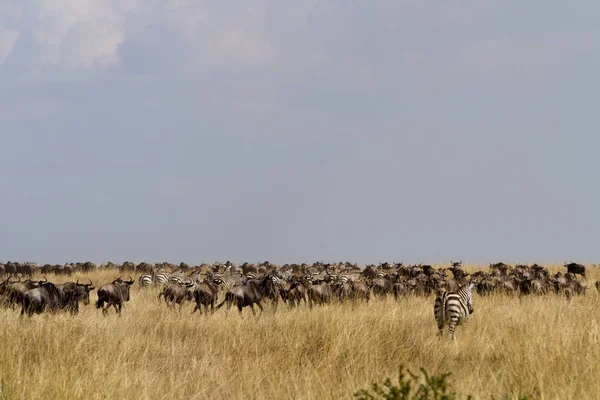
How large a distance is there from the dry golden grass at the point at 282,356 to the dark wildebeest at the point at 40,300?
6.52 feet

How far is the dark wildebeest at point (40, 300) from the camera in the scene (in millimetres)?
15461

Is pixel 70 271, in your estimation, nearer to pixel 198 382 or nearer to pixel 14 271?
pixel 14 271

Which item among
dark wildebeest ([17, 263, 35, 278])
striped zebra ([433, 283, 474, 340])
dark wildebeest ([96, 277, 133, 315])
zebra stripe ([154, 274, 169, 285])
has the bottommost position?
striped zebra ([433, 283, 474, 340])

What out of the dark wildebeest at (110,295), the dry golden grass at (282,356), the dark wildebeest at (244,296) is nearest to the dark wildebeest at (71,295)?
the dark wildebeest at (110,295)

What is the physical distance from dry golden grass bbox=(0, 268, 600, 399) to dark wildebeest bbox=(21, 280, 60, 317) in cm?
199

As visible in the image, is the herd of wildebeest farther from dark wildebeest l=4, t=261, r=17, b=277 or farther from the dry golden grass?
dark wildebeest l=4, t=261, r=17, b=277

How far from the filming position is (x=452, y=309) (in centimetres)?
1345

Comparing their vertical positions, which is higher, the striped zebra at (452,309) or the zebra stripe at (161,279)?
the zebra stripe at (161,279)

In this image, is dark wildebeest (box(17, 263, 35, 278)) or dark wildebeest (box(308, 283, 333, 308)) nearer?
dark wildebeest (box(308, 283, 333, 308))

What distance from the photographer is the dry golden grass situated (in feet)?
26.4

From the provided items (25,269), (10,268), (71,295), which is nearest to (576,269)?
(71,295)

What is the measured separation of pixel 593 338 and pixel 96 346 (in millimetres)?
8491

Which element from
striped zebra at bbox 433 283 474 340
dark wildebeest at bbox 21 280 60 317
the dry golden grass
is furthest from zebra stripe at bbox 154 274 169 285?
striped zebra at bbox 433 283 474 340

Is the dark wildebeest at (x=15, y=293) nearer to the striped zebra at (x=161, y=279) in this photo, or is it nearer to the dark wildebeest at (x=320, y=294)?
the dark wildebeest at (x=320, y=294)
